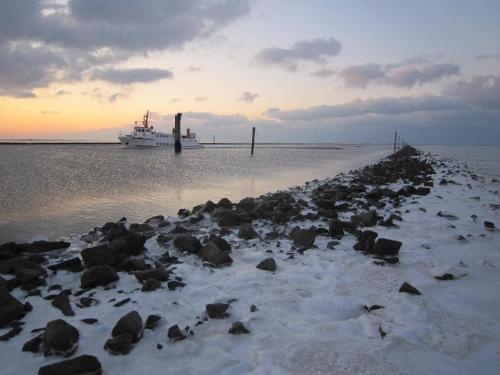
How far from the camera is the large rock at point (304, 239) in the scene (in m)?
6.68

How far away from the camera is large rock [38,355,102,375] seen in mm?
2951

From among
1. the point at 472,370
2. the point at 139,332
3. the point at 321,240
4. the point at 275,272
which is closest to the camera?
the point at 472,370

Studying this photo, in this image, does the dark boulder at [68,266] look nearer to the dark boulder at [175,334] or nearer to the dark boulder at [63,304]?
the dark boulder at [63,304]

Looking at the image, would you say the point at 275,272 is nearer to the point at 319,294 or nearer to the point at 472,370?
the point at 319,294

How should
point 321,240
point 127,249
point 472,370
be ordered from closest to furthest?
point 472,370 < point 127,249 < point 321,240

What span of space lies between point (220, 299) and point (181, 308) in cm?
50

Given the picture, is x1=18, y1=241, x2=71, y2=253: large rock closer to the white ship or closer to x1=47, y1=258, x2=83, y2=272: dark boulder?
x1=47, y1=258, x2=83, y2=272: dark boulder

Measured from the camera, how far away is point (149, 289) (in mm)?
4723

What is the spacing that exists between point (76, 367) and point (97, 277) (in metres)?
2.02

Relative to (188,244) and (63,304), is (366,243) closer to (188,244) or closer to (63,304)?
(188,244)

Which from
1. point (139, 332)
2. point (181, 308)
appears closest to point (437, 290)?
point (181, 308)

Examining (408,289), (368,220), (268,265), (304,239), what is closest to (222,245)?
(268,265)

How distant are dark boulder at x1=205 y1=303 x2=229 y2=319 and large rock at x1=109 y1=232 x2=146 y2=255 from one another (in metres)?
2.72

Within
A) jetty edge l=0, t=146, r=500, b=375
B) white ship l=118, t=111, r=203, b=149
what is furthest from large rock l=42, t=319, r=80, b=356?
white ship l=118, t=111, r=203, b=149
